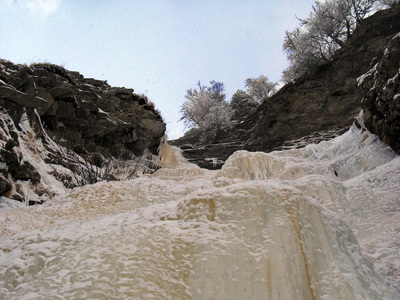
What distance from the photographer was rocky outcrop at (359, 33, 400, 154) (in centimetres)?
486

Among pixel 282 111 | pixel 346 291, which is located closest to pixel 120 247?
pixel 346 291

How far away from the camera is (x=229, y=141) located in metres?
14.7

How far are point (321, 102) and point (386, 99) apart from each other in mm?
7290

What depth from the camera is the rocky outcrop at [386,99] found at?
486cm

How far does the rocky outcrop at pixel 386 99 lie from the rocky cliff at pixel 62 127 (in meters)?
6.40

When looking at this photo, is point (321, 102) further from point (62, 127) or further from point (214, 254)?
point (214, 254)

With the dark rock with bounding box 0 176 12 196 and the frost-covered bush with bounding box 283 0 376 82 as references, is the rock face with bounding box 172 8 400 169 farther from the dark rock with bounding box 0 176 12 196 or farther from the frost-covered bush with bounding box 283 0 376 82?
the dark rock with bounding box 0 176 12 196

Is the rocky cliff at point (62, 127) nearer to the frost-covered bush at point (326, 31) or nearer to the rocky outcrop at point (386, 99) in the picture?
the rocky outcrop at point (386, 99)

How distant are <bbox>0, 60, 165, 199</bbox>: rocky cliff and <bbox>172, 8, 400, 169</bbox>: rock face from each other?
14.4ft

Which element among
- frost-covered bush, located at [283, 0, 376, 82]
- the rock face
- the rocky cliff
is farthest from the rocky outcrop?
frost-covered bush, located at [283, 0, 376, 82]

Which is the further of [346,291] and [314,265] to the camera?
[314,265]

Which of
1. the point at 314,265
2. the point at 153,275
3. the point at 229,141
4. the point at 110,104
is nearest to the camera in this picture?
the point at 153,275

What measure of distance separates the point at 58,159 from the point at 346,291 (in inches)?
267

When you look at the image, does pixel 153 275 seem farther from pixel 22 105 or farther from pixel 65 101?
pixel 65 101
